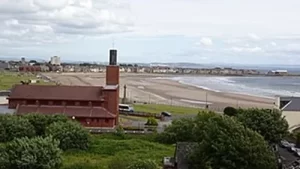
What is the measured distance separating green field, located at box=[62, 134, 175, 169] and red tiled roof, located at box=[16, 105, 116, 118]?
13.6 ft

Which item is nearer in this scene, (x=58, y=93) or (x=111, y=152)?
(x=111, y=152)

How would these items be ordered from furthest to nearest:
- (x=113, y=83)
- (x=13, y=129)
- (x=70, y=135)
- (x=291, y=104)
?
(x=113, y=83) < (x=291, y=104) < (x=13, y=129) < (x=70, y=135)

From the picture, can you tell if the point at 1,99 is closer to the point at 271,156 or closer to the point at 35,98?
the point at 35,98

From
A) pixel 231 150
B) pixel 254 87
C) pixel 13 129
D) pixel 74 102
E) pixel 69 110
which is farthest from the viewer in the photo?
pixel 254 87

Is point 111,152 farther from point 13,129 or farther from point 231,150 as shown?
point 231,150

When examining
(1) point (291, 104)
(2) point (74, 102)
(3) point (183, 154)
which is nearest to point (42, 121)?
(2) point (74, 102)

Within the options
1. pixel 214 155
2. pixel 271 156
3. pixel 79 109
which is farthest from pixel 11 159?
pixel 79 109

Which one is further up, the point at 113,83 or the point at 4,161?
the point at 113,83

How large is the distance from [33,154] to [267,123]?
14.3m

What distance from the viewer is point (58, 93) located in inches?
1722

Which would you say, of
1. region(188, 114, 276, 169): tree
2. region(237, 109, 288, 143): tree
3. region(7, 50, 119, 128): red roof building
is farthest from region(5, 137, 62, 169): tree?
region(7, 50, 119, 128): red roof building

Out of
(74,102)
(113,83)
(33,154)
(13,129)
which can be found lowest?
(13,129)

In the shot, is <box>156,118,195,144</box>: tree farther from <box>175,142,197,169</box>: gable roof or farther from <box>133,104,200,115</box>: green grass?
<box>133,104,200,115</box>: green grass

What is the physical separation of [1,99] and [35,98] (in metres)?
8.72
